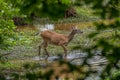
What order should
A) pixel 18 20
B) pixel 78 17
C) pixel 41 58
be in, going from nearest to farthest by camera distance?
pixel 41 58 < pixel 18 20 < pixel 78 17

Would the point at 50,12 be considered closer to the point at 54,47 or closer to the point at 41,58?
the point at 41,58

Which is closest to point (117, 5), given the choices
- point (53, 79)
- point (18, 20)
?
point (53, 79)

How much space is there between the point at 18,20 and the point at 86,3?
19.8 metres

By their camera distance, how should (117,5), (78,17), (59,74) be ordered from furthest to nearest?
(78,17) < (117,5) < (59,74)

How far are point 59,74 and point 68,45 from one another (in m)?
13.8

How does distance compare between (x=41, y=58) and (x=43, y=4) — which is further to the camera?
(x=41, y=58)

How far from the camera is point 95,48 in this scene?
2062 millimetres

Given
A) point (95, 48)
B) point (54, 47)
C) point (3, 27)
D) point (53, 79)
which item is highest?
point (95, 48)

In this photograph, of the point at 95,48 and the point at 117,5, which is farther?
the point at 117,5

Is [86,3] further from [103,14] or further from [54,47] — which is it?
[54,47]

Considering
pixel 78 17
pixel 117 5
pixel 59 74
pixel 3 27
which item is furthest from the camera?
pixel 78 17

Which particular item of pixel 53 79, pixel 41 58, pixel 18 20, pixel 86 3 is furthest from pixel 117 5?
pixel 18 20

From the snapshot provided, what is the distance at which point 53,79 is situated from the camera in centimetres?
211

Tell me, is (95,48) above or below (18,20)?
above
